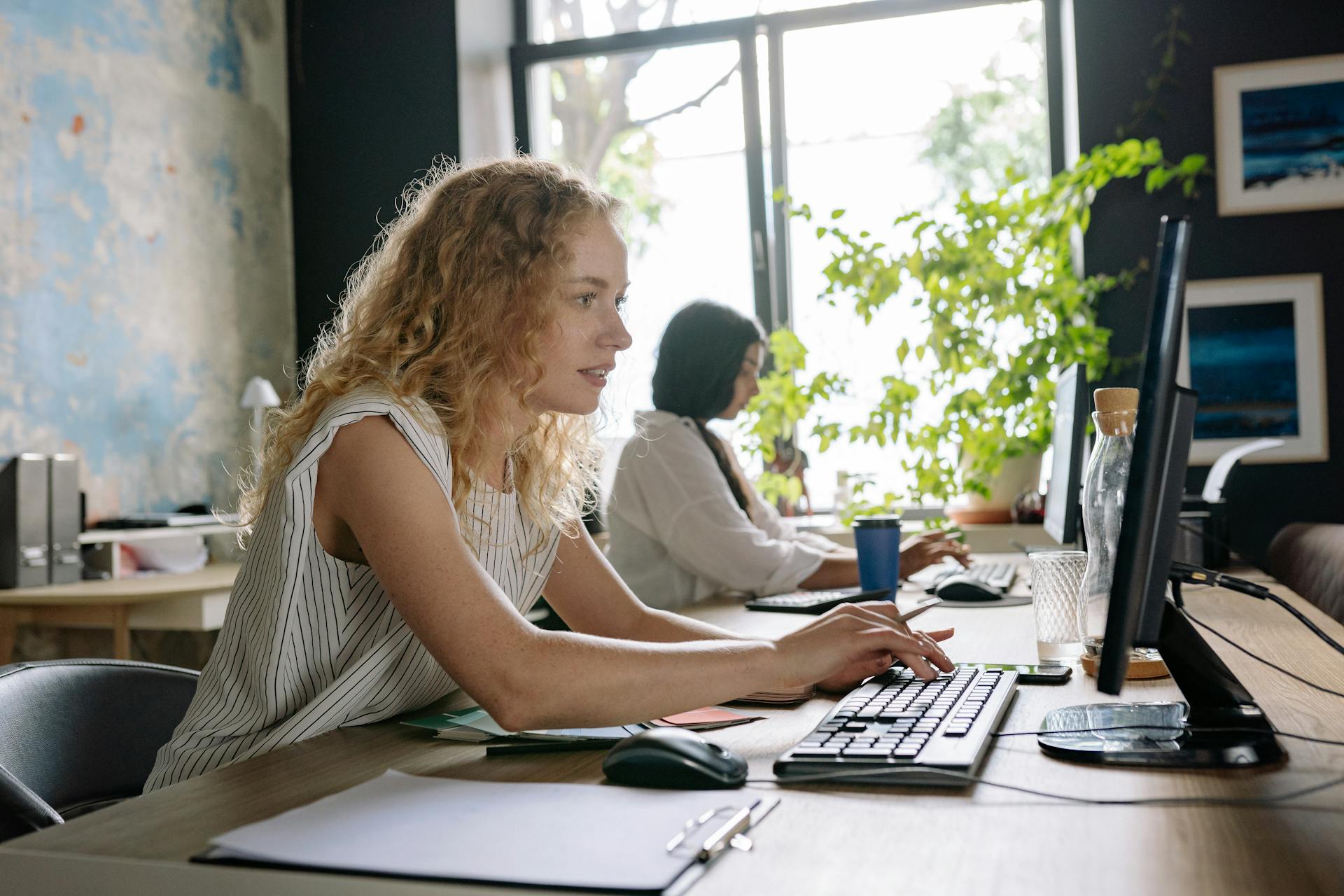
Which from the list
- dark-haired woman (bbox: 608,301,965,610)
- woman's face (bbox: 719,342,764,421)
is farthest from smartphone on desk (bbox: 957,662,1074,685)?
woman's face (bbox: 719,342,764,421)

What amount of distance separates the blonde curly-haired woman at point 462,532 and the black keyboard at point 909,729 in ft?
0.13

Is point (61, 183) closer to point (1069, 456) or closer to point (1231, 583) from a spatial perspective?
point (1069, 456)

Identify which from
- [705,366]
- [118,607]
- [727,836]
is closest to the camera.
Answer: [727,836]

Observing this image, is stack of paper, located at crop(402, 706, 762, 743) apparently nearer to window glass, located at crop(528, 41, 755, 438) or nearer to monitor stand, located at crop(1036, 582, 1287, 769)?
monitor stand, located at crop(1036, 582, 1287, 769)

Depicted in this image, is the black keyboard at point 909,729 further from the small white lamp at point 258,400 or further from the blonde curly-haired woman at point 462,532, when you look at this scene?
the small white lamp at point 258,400

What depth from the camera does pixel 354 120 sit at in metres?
4.30

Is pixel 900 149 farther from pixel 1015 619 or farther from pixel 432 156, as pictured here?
pixel 1015 619

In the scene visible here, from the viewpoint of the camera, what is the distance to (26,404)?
330 centimetres

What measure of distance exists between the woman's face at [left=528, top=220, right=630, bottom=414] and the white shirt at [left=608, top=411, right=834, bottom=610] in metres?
0.82

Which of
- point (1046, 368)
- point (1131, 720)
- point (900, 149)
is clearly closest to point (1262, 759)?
point (1131, 720)

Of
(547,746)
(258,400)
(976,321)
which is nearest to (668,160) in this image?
(976,321)

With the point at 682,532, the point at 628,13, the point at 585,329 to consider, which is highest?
the point at 628,13

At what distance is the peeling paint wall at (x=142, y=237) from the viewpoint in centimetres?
334

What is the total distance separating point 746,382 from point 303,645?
1.68 meters
